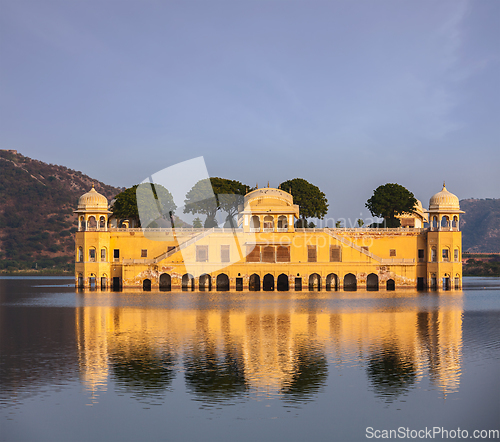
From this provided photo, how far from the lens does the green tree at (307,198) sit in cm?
8725

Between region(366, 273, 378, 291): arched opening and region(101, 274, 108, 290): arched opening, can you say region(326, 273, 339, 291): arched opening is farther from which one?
region(101, 274, 108, 290): arched opening

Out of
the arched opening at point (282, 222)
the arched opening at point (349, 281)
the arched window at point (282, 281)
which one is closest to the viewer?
the arched opening at point (282, 222)

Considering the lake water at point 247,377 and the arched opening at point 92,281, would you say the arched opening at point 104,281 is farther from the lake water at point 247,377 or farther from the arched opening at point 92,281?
the lake water at point 247,377

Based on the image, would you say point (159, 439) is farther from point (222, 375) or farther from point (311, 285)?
point (311, 285)

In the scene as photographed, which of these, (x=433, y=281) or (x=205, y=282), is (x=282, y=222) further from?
(x=433, y=281)

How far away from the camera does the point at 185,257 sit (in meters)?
71.2

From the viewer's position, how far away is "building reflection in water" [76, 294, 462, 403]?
66.3ft

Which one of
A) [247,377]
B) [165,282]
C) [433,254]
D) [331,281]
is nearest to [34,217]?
[165,282]

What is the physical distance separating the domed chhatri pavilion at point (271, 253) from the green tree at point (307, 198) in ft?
45.8

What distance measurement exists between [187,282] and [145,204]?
42.2 ft

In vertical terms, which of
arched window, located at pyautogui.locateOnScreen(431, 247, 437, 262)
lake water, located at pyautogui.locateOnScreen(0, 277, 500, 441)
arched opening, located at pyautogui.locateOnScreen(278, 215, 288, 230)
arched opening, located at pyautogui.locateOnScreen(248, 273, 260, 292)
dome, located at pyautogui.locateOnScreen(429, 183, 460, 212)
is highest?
dome, located at pyautogui.locateOnScreen(429, 183, 460, 212)

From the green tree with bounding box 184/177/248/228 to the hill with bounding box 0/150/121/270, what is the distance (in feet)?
181

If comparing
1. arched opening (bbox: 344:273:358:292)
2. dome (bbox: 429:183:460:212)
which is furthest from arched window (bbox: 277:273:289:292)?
dome (bbox: 429:183:460:212)

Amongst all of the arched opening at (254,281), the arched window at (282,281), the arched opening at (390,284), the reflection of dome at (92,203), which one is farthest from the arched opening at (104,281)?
the arched opening at (390,284)
